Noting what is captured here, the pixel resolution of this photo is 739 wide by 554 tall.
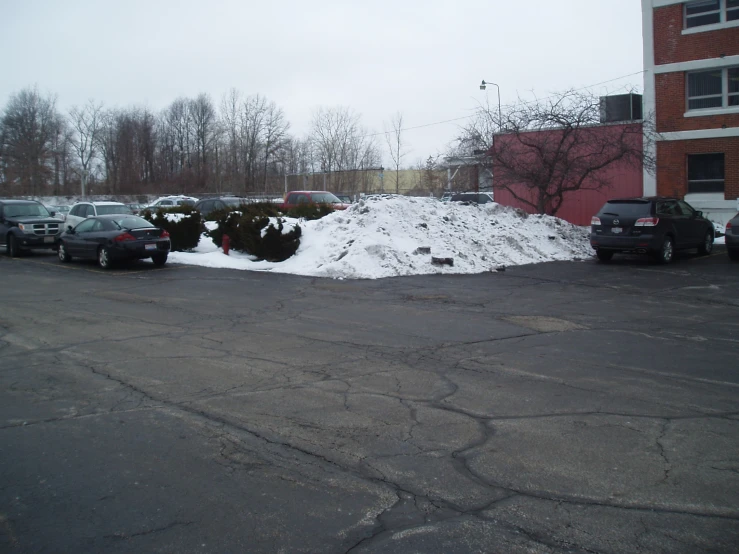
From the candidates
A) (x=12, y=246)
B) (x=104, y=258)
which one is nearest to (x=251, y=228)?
(x=104, y=258)

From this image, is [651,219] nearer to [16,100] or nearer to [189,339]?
[189,339]

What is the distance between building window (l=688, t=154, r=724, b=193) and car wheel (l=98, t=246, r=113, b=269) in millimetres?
→ 25140

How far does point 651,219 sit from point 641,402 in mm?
13449

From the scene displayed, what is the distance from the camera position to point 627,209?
18.9 m

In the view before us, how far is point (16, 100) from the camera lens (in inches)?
2884

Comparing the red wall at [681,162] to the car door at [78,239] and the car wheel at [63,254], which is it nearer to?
the car door at [78,239]

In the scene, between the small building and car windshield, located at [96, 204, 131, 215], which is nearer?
the small building

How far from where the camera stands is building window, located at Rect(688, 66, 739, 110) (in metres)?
28.8

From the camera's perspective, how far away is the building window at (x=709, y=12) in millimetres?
28609

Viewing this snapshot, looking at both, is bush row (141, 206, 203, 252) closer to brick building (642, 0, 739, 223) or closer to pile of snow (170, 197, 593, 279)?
pile of snow (170, 197, 593, 279)

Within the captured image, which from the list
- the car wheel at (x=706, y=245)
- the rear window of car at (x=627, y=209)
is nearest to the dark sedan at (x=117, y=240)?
the rear window of car at (x=627, y=209)

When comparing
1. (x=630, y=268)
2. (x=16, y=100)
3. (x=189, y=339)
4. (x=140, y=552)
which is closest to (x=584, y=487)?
(x=140, y=552)

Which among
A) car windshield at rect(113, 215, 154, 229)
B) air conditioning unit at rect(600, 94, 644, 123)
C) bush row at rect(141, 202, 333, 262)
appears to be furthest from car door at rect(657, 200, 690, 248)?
car windshield at rect(113, 215, 154, 229)

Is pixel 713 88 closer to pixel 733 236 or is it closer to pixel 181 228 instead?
pixel 733 236
